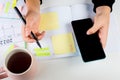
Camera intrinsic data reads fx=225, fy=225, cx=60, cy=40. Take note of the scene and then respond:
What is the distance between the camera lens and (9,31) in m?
0.72

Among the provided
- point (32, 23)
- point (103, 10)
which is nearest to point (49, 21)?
point (32, 23)

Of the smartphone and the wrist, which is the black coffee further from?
the wrist

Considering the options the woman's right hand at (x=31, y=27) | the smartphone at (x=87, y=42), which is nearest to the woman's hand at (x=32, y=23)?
the woman's right hand at (x=31, y=27)

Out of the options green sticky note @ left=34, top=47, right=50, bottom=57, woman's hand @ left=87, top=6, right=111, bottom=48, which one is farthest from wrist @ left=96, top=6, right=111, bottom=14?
green sticky note @ left=34, top=47, right=50, bottom=57

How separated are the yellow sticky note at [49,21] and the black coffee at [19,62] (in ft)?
0.49

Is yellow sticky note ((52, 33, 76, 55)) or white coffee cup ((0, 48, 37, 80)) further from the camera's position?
yellow sticky note ((52, 33, 76, 55))

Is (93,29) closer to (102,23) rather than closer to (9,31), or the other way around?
(102,23)

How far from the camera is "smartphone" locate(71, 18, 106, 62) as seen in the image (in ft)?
2.06

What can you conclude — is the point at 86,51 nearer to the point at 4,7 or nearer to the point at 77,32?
the point at 77,32

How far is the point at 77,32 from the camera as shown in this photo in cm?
67

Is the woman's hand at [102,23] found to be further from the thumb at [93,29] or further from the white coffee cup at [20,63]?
the white coffee cup at [20,63]

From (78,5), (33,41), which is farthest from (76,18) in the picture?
(33,41)

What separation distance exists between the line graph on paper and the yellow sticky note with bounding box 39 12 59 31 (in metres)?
0.07

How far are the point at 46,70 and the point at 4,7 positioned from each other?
0.28m
